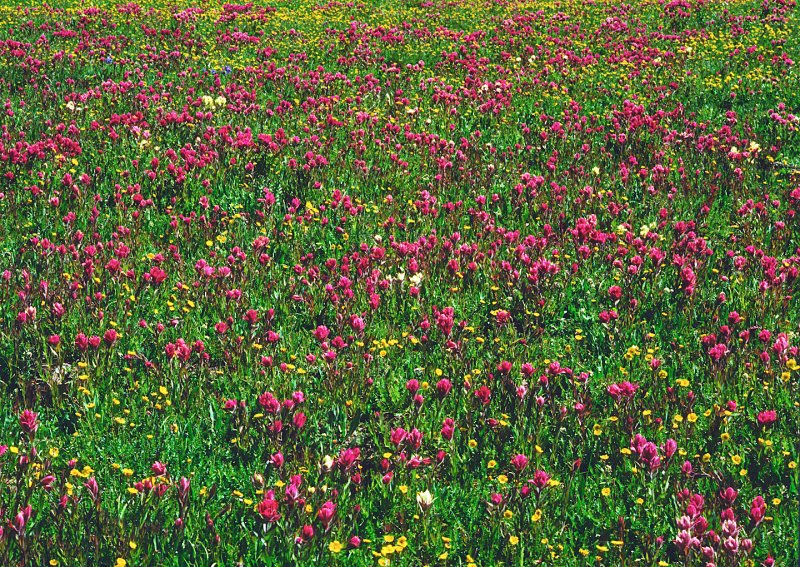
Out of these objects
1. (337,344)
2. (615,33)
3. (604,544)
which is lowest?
(604,544)

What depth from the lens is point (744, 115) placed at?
10672 mm

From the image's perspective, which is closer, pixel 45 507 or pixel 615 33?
pixel 45 507

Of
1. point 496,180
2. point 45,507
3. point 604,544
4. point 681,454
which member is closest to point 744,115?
point 496,180

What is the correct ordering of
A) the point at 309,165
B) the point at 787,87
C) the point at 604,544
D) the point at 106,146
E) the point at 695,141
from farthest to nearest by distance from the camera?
the point at 787,87
the point at 695,141
the point at 106,146
the point at 309,165
the point at 604,544

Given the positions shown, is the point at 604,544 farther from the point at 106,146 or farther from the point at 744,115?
the point at 744,115

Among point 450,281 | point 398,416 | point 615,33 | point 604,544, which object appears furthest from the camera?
point 615,33

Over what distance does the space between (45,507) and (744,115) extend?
9.57 metres

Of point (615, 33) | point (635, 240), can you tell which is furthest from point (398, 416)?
point (615, 33)

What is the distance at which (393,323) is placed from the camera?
18.6ft

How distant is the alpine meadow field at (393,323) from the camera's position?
153 inches

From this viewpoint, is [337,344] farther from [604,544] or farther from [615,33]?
[615,33]

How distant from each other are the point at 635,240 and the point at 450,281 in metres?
1.50

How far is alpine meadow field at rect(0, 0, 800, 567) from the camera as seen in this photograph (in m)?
3.89

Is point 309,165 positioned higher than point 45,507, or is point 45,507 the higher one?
point 309,165
